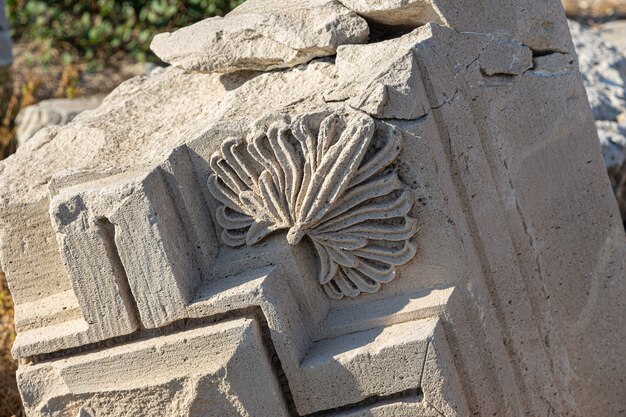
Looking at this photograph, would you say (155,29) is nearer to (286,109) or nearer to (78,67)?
(78,67)

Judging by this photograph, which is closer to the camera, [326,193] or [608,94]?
[326,193]

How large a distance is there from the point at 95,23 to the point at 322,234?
4.43 m

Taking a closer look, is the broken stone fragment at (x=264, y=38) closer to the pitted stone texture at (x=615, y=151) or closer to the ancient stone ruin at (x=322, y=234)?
the ancient stone ruin at (x=322, y=234)

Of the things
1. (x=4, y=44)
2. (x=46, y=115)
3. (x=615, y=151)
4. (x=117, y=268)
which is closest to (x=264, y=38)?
(x=117, y=268)

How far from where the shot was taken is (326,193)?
95.3 inches

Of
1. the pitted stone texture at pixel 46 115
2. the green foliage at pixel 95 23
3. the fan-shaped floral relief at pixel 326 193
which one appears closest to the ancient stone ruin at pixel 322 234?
the fan-shaped floral relief at pixel 326 193

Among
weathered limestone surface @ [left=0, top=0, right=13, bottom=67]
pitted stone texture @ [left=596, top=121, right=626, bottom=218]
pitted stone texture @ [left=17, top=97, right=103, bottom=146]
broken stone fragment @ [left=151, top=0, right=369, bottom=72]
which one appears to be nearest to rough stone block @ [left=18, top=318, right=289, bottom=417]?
broken stone fragment @ [left=151, top=0, right=369, bottom=72]

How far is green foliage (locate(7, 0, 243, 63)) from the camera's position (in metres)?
6.08

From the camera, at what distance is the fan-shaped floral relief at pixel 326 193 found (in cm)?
240

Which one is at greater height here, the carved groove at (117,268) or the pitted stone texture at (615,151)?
the carved groove at (117,268)

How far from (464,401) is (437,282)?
0.30 m

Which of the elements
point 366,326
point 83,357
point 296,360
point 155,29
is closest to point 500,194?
point 366,326

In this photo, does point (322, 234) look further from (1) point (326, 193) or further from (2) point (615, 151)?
(2) point (615, 151)

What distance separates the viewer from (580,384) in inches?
112
